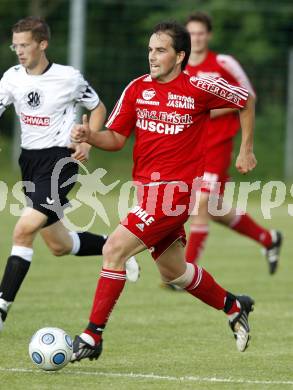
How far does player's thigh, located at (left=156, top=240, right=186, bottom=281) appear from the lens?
7.00m

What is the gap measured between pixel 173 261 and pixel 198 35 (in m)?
4.29

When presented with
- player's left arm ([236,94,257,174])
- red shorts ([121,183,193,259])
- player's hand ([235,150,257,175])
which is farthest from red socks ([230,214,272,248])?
red shorts ([121,183,193,259])

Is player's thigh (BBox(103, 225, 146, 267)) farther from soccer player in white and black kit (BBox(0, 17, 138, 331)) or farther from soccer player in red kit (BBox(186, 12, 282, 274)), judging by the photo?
soccer player in red kit (BBox(186, 12, 282, 274))

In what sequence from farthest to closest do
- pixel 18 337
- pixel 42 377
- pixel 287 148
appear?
pixel 287 148 < pixel 18 337 < pixel 42 377

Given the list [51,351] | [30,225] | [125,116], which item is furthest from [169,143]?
[51,351]

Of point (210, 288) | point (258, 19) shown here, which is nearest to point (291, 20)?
point (258, 19)

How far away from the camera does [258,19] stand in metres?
26.9

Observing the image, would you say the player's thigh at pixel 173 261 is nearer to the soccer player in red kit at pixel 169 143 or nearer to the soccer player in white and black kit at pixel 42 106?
the soccer player in red kit at pixel 169 143

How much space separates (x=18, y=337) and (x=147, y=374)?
1539mm

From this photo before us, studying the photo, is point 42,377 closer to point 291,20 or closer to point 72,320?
point 72,320

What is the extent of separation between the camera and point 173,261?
7012mm

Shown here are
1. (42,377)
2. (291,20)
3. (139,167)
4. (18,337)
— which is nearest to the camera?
(42,377)

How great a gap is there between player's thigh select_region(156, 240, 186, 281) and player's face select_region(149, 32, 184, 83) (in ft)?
3.52

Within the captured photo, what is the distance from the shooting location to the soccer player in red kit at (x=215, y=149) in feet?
35.3
